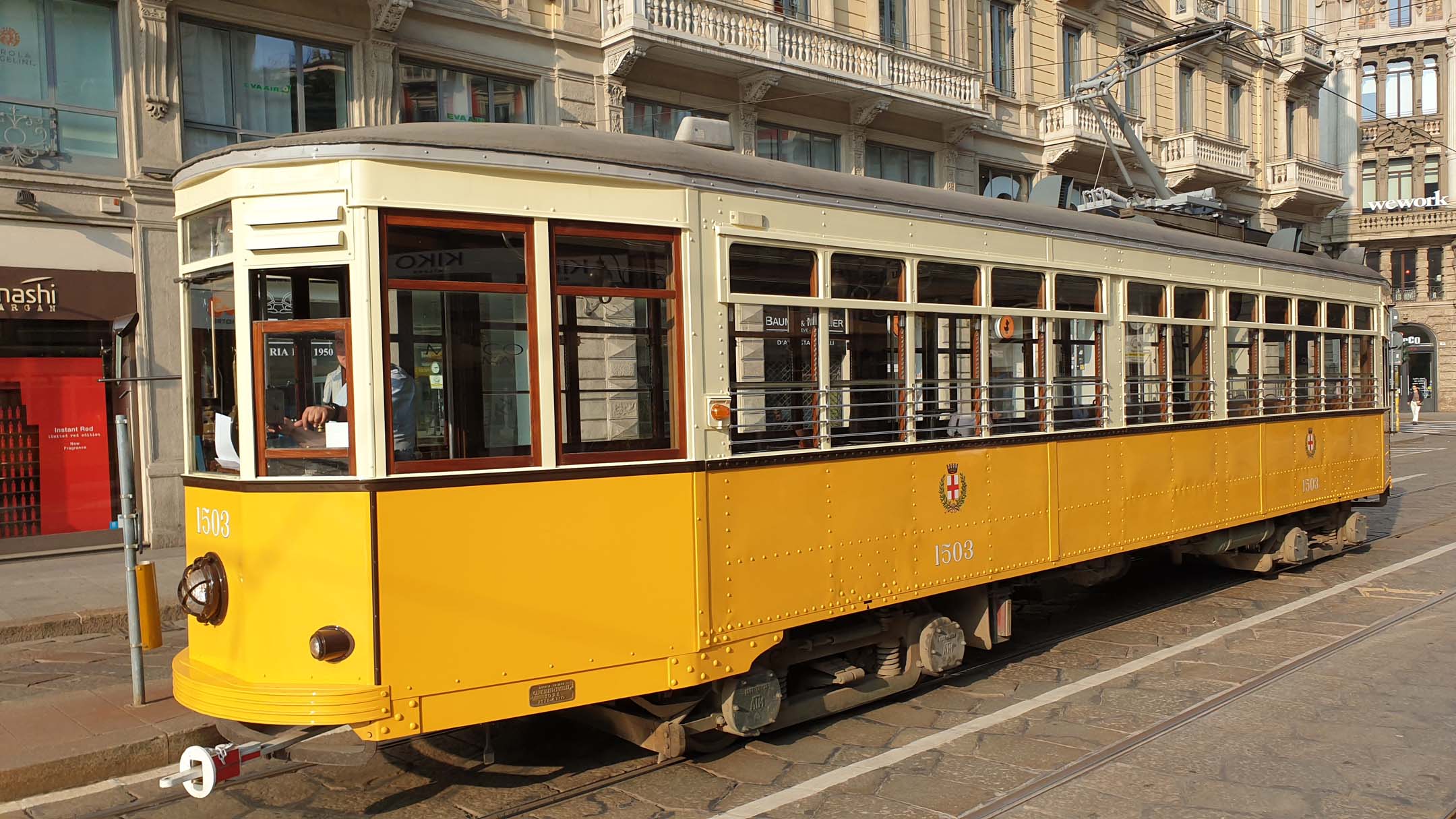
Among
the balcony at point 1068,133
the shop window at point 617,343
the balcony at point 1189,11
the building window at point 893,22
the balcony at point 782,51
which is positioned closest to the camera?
the shop window at point 617,343

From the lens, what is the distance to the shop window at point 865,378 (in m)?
5.79

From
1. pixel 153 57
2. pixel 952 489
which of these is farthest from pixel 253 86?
pixel 952 489

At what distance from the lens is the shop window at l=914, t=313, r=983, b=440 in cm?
629

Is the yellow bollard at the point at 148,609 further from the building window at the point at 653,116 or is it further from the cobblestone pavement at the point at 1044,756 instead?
the building window at the point at 653,116

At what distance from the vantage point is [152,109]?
11797mm

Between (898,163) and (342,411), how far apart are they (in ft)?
54.5

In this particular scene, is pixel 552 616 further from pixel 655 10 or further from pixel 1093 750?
pixel 655 10

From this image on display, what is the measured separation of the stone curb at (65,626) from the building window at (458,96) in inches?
275

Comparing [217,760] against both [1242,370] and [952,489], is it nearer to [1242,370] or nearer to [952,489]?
[952,489]

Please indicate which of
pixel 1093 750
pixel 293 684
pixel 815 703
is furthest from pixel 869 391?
pixel 293 684

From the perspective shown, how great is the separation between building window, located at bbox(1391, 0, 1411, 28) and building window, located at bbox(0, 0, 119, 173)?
49.7 metres

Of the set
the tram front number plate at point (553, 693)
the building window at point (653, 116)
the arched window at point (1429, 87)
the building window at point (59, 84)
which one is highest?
the arched window at point (1429, 87)

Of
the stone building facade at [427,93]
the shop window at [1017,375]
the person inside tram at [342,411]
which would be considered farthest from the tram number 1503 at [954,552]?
the person inside tram at [342,411]

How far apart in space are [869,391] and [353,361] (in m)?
2.74
